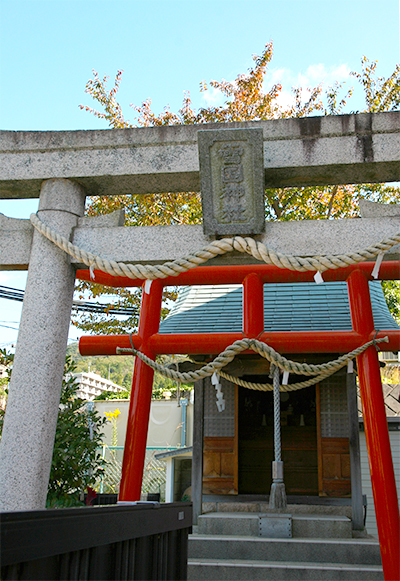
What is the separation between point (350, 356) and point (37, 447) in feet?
11.2

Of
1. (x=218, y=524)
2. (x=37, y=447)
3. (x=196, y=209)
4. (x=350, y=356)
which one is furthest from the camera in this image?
(x=196, y=209)

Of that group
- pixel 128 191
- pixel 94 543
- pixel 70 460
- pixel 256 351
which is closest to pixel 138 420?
pixel 256 351

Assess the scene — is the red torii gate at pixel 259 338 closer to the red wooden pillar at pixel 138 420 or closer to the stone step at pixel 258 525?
the red wooden pillar at pixel 138 420

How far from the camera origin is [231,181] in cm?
397

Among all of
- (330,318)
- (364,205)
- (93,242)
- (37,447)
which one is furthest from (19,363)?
(330,318)

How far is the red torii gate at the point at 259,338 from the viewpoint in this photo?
5.12 m

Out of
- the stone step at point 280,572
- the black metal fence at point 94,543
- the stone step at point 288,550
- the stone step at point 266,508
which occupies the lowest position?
the stone step at point 280,572

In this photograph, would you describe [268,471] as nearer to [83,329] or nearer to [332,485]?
[332,485]

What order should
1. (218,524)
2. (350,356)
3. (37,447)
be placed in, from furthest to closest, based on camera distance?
(218,524)
(350,356)
(37,447)

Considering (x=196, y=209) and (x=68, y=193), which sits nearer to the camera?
(x=68, y=193)

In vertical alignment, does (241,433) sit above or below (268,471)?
above

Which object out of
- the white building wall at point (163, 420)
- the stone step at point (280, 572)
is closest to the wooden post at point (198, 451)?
the stone step at point (280, 572)

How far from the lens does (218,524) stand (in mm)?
7062

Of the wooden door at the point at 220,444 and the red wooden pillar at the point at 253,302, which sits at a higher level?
the red wooden pillar at the point at 253,302
